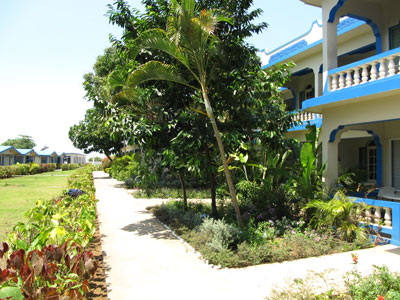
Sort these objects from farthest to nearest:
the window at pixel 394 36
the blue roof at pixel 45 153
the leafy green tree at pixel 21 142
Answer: the leafy green tree at pixel 21 142
the blue roof at pixel 45 153
the window at pixel 394 36

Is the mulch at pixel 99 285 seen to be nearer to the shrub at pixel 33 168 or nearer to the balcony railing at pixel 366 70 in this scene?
the balcony railing at pixel 366 70

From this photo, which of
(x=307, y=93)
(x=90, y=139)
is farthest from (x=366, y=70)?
(x=90, y=139)

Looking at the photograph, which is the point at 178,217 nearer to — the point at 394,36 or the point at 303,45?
the point at 394,36

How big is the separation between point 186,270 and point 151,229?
338 centimetres

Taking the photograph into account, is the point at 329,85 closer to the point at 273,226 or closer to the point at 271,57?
the point at 273,226

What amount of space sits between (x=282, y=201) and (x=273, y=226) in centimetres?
132

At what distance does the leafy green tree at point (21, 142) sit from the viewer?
327 feet

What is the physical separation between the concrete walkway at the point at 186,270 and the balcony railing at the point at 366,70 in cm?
382

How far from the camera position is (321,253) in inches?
231

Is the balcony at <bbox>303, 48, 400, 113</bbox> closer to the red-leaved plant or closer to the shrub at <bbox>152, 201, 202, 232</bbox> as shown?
the shrub at <bbox>152, 201, 202, 232</bbox>

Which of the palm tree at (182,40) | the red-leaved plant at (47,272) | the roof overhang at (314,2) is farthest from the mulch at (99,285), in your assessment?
the roof overhang at (314,2)

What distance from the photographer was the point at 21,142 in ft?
333

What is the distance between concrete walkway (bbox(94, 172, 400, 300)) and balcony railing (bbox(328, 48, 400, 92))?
3.82m

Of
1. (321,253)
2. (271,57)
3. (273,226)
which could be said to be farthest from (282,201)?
(271,57)
